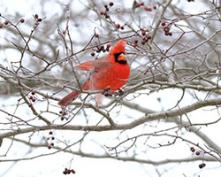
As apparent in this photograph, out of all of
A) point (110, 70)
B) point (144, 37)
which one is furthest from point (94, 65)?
point (144, 37)

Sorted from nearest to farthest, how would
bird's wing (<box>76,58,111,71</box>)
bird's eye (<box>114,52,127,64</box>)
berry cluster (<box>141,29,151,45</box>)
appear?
1. berry cluster (<box>141,29,151,45</box>)
2. bird's wing (<box>76,58,111,71</box>)
3. bird's eye (<box>114,52,127,64</box>)

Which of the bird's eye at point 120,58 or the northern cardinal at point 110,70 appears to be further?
the bird's eye at point 120,58

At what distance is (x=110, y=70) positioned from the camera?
14.2 feet

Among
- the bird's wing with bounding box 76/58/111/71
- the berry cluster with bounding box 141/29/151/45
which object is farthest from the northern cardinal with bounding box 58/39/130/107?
the berry cluster with bounding box 141/29/151/45

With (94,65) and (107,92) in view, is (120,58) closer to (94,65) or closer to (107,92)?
(94,65)

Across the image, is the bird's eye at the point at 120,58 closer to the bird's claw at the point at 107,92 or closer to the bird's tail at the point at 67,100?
the bird's claw at the point at 107,92

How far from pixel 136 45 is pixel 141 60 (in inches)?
60.7

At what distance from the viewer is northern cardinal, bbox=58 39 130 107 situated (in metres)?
4.04

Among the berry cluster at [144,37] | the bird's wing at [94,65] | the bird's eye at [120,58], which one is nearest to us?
the berry cluster at [144,37]

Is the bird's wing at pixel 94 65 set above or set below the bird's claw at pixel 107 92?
above

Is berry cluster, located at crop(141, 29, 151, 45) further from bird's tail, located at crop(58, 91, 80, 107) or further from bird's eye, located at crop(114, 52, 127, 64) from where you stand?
bird's eye, located at crop(114, 52, 127, 64)

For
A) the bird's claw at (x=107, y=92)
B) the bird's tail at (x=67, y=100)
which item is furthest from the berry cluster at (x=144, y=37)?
the bird's tail at (x=67, y=100)

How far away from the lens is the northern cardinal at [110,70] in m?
4.04

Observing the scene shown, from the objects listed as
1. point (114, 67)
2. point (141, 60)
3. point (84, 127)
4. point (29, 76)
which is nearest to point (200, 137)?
point (141, 60)
